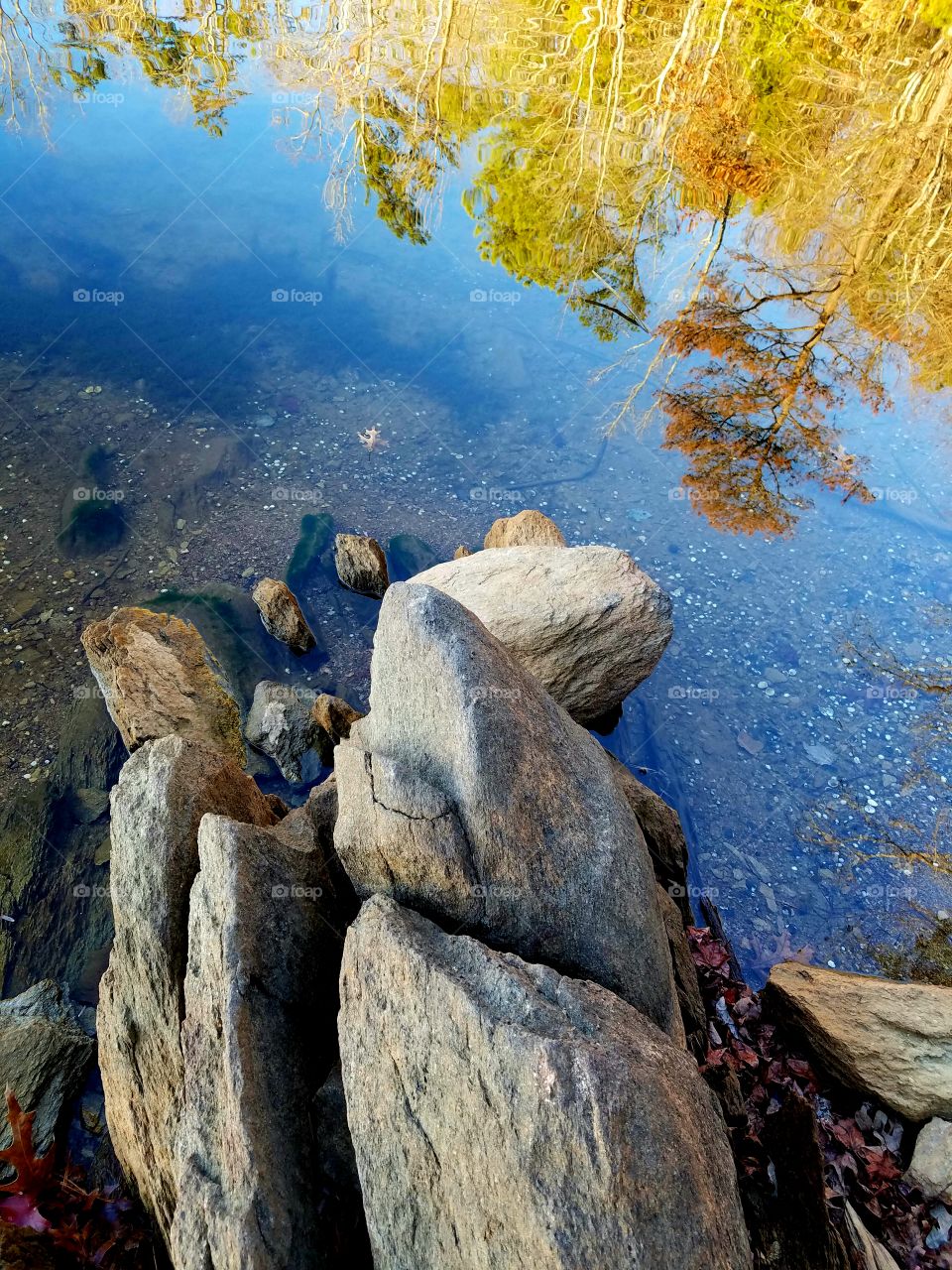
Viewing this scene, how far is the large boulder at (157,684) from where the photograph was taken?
523cm

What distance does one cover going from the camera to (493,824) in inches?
131

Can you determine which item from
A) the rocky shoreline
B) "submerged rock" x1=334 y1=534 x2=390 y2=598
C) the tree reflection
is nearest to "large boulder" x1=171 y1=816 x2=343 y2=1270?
the rocky shoreline

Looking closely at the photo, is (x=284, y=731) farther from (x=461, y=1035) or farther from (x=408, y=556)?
(x=461, y=1035)

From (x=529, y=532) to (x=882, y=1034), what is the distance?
4580mm

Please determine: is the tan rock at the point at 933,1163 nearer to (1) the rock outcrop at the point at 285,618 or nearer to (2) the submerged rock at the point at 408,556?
(1) the rock outcrop at the point at 285,618

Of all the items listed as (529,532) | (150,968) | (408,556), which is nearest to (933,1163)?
(150,968)

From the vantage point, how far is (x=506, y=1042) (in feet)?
8.42

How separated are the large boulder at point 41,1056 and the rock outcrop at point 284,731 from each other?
2.00 m

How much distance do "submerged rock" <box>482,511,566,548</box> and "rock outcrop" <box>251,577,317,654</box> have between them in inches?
78.4

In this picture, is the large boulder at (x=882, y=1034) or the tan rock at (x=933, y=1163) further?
the large boulder at (x=882, y=1034)

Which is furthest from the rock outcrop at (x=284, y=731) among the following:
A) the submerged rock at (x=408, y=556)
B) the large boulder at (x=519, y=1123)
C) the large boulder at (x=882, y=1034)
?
the large boulder at (x=882, y=1034)

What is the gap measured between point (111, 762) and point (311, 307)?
278 inches

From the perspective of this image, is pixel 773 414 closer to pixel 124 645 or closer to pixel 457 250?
pixel 457 250

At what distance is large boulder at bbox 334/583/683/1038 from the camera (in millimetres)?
3297
